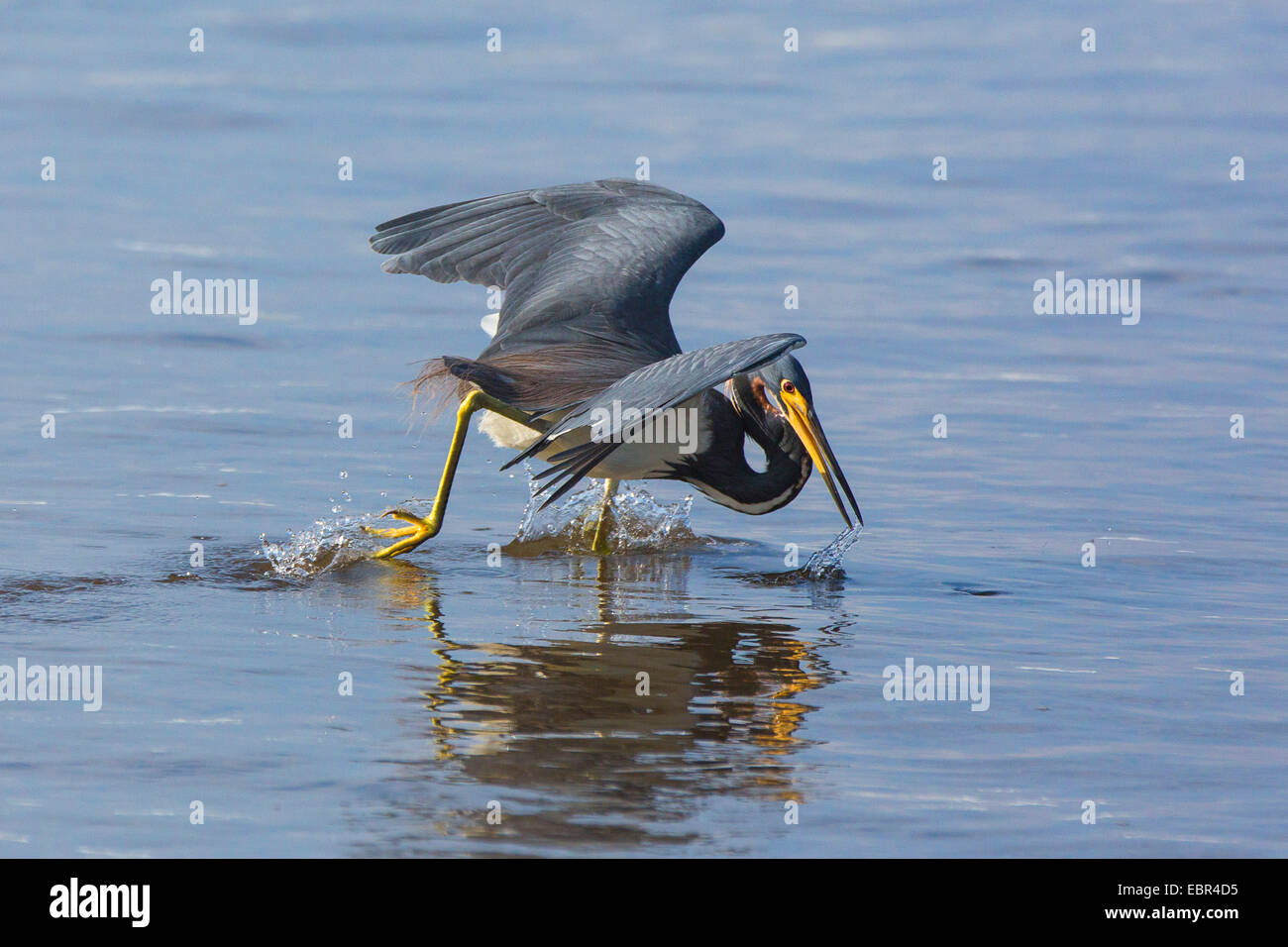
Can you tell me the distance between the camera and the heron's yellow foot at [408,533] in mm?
7281

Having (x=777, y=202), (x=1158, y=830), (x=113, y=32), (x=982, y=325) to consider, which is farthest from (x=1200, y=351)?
(x=113, y=32)

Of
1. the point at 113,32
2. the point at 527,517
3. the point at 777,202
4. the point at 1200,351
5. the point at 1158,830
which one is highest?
the point at 113,32

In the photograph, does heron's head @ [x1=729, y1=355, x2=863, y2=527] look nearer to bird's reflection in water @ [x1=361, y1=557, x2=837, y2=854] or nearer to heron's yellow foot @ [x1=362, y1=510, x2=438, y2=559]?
bird's reflection in water @ [x1=361, y1=557, x2=837, y2=854]

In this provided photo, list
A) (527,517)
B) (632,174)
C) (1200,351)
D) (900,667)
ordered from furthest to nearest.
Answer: (632,174), (1200,351), (527,517), (900,667)

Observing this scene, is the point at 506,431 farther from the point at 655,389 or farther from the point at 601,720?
the point at 601,720

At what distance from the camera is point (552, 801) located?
15.5 feet

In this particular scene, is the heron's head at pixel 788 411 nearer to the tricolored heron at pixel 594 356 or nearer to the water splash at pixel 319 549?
the tricolored heron at pixel 594 356

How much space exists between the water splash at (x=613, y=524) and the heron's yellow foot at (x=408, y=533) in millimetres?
569

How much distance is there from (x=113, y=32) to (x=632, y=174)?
22.9 ft

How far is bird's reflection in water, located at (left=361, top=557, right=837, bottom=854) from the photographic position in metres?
4.66

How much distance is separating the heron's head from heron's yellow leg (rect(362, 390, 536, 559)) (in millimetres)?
905

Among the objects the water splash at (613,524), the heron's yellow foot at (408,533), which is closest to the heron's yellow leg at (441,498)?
the heron's yellow foot at (408,533)
